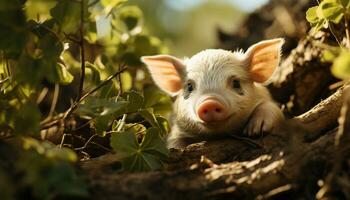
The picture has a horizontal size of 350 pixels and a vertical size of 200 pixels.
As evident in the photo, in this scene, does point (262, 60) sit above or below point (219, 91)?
above

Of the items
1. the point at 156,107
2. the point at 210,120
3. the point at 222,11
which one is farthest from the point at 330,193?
the point at 222,11

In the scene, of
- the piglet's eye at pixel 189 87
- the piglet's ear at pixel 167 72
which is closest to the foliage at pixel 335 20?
the piglet's eye at pixel 189 87

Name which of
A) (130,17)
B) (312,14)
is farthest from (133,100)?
(130,17)

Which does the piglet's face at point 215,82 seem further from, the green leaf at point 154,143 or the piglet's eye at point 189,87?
the green leaf at point 154,143

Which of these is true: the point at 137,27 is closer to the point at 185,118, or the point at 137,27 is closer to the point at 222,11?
the point at 185,118

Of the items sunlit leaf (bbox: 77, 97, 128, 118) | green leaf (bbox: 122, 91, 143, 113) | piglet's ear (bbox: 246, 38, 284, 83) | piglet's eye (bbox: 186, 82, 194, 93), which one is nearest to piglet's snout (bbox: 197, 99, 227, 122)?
green leaf (bbox: 122, 91, 143, 113)

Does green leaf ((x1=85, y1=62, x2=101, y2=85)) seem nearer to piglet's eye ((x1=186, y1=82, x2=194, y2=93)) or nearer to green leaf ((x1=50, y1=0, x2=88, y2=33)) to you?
green leaf ((x1=50, y1=0, x2=88, y2=33))

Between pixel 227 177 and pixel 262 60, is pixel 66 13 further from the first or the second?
pixel 262 60
